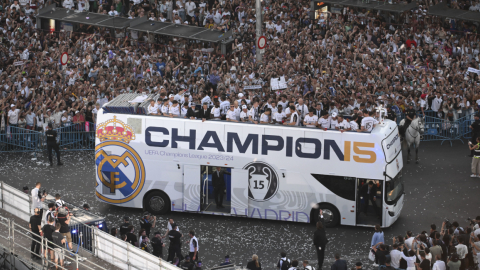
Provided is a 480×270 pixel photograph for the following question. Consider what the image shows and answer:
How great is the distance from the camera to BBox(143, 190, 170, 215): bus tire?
1983cm

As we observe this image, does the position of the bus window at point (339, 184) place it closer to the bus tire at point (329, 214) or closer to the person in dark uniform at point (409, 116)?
the bus tire at point (329, 214)

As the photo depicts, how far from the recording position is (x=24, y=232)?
1736 cm

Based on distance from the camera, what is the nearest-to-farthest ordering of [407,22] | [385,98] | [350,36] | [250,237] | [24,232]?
[24,232], [250,237], [385,98], [350,36], [407,22]

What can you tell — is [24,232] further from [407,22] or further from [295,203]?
[407,22]

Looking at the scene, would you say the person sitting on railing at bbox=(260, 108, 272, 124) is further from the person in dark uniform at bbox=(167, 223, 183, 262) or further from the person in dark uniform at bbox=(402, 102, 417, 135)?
the person in dark uniform at bbox=(402, 102, 417, 135)

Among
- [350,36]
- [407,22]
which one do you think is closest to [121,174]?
[350,36]

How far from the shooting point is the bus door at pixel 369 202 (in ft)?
60.5

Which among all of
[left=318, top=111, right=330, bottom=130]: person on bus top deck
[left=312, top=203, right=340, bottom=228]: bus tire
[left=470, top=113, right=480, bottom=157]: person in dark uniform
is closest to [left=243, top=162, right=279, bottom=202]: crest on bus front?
[left=312, top=203, right=340, bottom=228]: bus tire

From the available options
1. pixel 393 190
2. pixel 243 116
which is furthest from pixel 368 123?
pixel 243 116

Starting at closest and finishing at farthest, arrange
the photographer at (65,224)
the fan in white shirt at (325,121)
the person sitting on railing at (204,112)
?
the photographer at (65,224)
the fan in white shirt at (325,121)
the person sitting on railing at (204,112)

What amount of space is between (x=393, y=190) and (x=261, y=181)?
3.75 meters

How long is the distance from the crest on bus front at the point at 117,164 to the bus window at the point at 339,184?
5.36 m

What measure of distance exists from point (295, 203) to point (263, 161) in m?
1.55

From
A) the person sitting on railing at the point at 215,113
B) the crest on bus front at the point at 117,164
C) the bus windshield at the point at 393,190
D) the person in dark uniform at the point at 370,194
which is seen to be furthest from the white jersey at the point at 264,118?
the bus windshield at the point at 393,190
